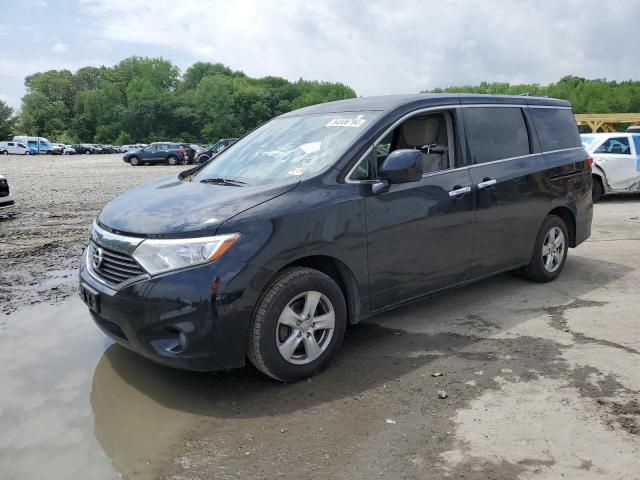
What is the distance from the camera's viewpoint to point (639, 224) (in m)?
9.61

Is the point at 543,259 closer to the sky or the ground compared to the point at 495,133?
closer to the ground

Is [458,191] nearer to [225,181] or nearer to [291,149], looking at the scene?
[291,149]

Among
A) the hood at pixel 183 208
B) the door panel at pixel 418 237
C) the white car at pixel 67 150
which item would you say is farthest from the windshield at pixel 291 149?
the white car at pixel 67 150

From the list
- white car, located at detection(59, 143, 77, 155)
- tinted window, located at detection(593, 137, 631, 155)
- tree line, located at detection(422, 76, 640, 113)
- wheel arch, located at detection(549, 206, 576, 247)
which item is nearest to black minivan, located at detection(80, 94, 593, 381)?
wheel arch, located at detection(549, 206, 576, 247)

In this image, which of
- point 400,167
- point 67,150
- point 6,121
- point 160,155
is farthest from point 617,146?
point 6,121

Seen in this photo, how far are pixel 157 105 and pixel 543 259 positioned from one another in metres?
99.5

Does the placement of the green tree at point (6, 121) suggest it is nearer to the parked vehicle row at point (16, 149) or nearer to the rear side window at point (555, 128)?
the parked vehicle row at point (16, 149)

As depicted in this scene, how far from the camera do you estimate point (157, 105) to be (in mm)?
97750

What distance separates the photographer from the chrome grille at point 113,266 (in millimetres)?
3441

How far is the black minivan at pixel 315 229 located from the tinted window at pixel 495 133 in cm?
2

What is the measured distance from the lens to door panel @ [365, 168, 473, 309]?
13.3 feet

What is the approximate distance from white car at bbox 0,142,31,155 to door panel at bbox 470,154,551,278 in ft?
205

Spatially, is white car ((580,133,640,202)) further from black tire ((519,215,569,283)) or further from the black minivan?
the black minivan

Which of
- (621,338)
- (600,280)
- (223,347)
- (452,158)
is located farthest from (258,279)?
(600,280)
